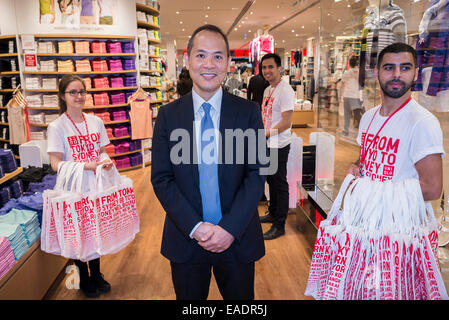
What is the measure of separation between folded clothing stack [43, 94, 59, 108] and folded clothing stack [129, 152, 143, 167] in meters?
1.66

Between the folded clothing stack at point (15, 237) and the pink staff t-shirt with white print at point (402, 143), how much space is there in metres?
2.27

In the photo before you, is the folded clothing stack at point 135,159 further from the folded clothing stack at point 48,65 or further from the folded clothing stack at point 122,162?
the folded clothing stack at point 48,65

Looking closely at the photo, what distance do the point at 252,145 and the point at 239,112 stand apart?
0.51 ft

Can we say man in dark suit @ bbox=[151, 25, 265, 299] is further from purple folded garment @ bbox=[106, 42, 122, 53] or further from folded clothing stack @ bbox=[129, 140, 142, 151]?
folded clothing stack @ bbox=[129, 140, 142, 151]

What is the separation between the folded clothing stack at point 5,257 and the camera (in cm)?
218

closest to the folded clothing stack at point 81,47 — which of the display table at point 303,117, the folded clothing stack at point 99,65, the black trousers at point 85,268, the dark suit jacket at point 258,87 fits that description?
the folded clothing stack at point 99,65

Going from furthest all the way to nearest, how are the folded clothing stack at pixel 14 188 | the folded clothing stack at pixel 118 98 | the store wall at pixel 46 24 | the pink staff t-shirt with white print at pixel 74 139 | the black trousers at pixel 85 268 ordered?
the folded clothing stack at pixel 118 98
the store wall at pixel 46 24
the folded clothing stack at pixel 14 188
the black trousers at pixel 85 268
the pink staff t-shirt with white print at pixel 74 139

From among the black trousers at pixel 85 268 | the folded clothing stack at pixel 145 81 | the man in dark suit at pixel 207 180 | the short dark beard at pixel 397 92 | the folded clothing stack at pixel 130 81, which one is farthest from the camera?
the folded clothing stack at pixel 145 81

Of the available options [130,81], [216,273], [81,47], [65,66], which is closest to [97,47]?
[81,47]

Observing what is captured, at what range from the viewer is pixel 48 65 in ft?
20.4

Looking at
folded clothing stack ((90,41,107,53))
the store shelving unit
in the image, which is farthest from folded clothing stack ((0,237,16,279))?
the store shelving unit

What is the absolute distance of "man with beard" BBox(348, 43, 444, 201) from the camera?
5.12 ft

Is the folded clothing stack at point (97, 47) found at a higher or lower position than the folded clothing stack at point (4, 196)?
higher

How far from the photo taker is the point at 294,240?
374 cm
